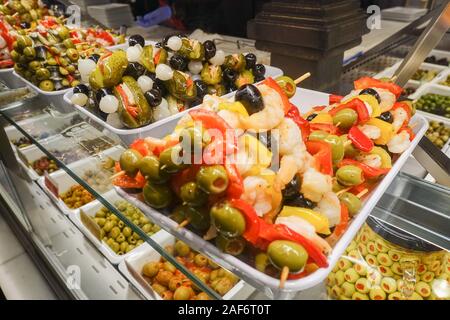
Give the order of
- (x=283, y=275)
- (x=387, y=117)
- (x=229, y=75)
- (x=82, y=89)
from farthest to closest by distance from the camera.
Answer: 1. (x=229, y=75)
2. (x=82, y=89)
3. (x=387, y=117)
4. (x=283, y=275)

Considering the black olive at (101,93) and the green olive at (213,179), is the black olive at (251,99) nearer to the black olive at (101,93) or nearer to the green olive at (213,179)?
the green olive at (213,179)

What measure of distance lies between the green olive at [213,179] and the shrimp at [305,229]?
15cm

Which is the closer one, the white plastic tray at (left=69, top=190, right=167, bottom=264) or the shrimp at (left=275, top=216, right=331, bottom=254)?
the shrimp at (left=275, top=216, right=331, bottom=254)

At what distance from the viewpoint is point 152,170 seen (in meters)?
0.75

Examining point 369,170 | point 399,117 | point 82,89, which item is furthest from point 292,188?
point 82,89

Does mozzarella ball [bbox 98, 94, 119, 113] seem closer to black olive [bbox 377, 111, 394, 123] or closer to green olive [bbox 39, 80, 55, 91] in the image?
green olive [bbox 39, 80, 55, 91]

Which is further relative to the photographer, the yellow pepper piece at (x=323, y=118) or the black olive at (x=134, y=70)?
the black olive at (x=134, y=70)

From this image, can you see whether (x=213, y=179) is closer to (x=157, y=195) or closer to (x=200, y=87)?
(x=157, y=195)

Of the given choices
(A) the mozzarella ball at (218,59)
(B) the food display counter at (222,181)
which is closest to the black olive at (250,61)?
(B) the food display counter at (222,181)

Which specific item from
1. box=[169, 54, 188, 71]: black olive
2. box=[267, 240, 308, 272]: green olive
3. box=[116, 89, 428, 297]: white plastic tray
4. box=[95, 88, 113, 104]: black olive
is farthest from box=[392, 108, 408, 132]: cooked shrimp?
box=[95, 88, 113, 104]: black olive

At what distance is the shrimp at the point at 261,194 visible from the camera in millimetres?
671

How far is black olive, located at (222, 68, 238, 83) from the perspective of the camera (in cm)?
147

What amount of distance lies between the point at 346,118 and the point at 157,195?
1.83 ft

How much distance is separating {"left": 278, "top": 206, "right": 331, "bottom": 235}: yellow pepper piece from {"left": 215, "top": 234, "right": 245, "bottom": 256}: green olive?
109 mm
